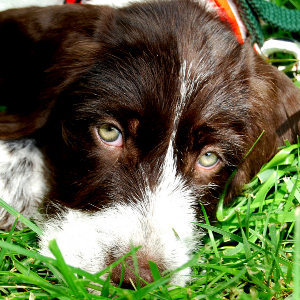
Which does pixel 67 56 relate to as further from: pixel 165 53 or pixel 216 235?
pixel 216 235

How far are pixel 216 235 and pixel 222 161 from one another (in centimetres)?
58

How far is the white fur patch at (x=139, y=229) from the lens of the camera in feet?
6.82

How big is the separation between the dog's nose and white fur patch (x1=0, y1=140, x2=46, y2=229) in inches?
40.9

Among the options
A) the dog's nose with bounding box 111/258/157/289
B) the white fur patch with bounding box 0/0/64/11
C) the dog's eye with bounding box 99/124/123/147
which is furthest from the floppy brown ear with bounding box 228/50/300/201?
the white fur patch with bounding box 0/0/64/11

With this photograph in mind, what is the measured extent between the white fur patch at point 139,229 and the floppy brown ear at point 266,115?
559 mm

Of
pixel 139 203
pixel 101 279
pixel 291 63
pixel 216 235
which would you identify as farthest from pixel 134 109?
pixel 291 63

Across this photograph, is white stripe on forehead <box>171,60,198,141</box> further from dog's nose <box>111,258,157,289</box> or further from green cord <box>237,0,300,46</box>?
green cord <box>237,0,300,46</box>

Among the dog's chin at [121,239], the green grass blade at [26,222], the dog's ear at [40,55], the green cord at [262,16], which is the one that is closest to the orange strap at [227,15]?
the green cord at [262,16]

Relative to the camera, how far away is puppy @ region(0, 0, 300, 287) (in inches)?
86.4

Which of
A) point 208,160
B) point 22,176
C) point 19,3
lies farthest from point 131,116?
point 19,3

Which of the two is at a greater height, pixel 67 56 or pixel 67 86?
pixel 67 56

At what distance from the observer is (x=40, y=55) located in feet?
8.20

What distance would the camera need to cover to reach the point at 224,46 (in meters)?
2.53

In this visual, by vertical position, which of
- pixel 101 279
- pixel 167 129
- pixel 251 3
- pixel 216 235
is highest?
pixel 251 3
